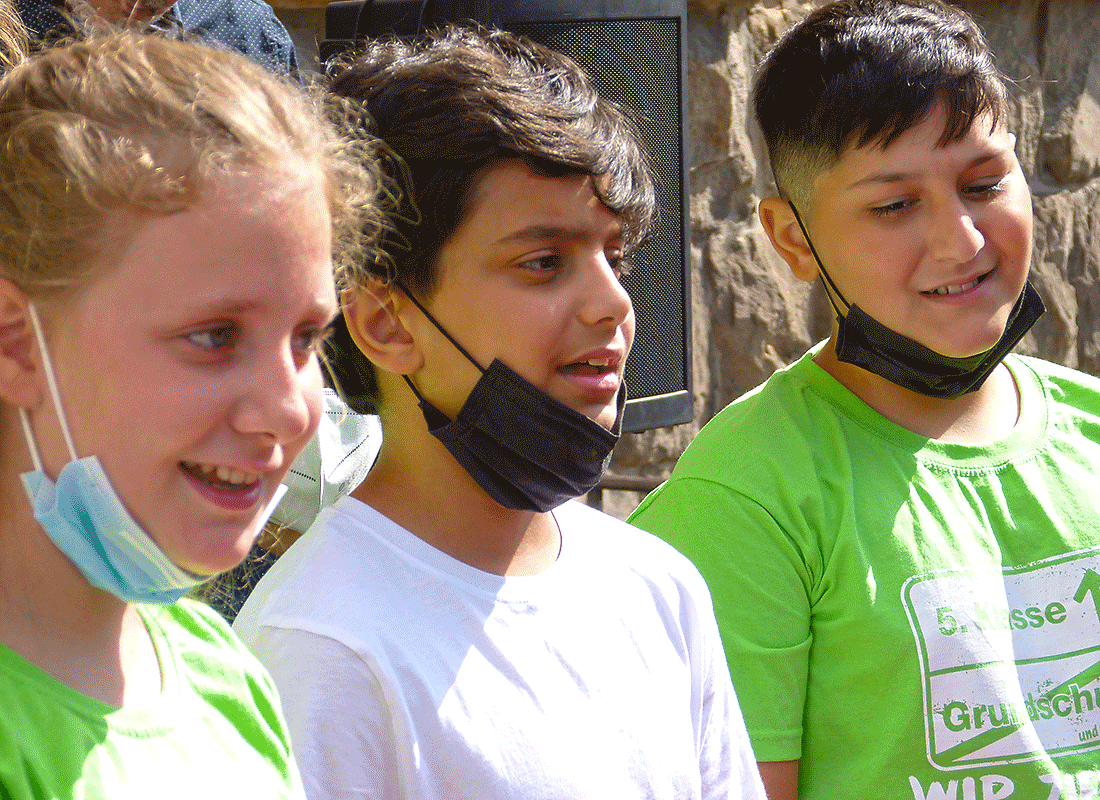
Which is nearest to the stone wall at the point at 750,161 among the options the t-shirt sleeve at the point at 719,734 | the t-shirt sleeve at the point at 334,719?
the t-shirt sleeve at the point at 719,734

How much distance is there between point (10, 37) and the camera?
118 cm

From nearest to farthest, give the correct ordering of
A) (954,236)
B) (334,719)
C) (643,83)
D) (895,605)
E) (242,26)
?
(334,719) < (895,605) < (954,236) < (242,26) < (643,83)

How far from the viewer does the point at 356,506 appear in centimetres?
143

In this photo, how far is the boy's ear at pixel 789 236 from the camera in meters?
1.97

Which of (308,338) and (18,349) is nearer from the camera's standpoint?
(18,349)

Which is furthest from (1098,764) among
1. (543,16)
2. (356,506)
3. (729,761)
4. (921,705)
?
(543,16)

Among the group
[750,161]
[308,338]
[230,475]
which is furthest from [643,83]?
[230,475]

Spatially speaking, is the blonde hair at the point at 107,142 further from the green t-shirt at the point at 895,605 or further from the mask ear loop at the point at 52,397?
the green t-shirt at the point at 895,605

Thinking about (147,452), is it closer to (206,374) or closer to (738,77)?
(206,374)

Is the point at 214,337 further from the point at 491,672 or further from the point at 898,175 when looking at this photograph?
the point at 898,175

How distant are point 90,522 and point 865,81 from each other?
1389mm

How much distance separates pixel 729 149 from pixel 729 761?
2.24m

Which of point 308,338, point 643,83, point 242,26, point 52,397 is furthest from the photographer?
point 643,83

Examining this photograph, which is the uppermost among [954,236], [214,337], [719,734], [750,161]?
[750,161]
